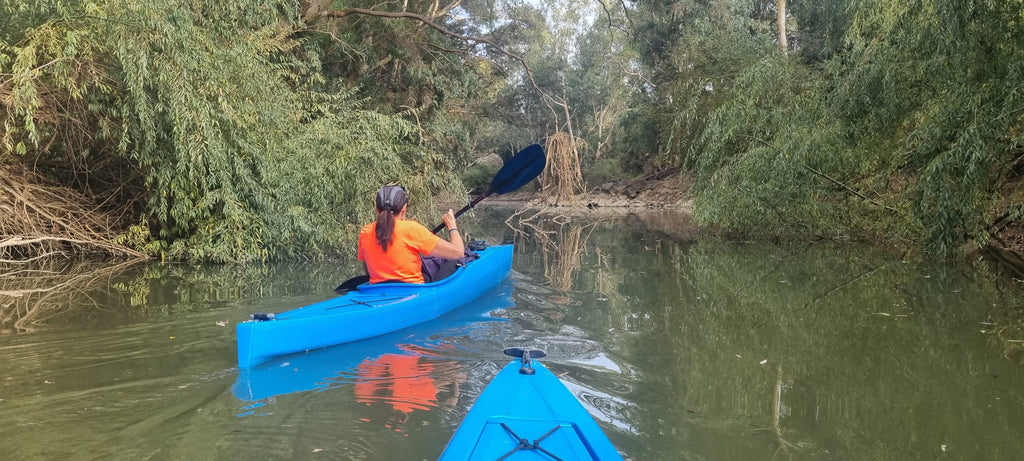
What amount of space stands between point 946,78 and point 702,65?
29.0 ft

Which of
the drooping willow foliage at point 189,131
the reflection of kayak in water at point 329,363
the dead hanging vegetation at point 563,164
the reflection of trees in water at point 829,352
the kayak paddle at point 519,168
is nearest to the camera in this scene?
the reflection of trees in water at point 829,352

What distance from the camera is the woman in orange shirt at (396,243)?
4.98 m

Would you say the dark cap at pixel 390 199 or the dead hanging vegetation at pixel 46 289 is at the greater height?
the dark cap at pixel 390 199

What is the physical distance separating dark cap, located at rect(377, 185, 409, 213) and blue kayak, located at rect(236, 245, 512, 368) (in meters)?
0.64

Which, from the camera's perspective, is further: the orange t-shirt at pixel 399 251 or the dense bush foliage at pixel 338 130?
the dense bush foliage at pixel 338 130

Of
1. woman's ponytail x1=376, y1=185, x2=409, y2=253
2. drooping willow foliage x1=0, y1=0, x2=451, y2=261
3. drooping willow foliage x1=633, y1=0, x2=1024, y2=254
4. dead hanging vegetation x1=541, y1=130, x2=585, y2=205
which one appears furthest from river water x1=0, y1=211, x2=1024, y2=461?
dead hanging vegetation x1=541, y1=130, x2=585, y2=205

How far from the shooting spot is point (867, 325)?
5371 millimetres

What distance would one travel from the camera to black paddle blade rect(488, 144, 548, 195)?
833cm

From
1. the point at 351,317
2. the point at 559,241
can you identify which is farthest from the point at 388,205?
the point at 559,241

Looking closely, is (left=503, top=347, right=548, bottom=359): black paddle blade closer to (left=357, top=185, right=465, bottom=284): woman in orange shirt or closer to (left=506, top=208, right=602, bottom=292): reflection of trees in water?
(left=357, top=185, right=465, bottom=284): woman in orange shirt

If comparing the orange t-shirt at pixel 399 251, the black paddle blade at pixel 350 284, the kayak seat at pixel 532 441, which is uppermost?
the orange t-shirt at pixel 399 251

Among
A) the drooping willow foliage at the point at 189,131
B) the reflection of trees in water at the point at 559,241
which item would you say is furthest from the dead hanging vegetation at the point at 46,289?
the reflection of trees in water at the point at 559,241

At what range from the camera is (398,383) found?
383cm

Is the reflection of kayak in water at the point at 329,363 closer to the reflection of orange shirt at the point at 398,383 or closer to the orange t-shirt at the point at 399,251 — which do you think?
the reflection of orange shirt at the point at 398,383
